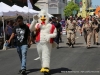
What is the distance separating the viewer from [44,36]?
10.1 metres

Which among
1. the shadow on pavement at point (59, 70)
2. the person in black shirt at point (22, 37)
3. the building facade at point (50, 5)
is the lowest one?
the shadow on pavement at point (59, 70)

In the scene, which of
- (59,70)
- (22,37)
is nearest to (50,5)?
(59,70)

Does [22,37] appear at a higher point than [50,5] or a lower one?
lower

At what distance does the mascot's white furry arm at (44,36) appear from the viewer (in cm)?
1004

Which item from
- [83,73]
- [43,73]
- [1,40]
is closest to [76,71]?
[83,73]

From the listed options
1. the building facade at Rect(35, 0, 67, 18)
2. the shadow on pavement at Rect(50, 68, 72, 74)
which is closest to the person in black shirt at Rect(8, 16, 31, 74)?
the shadow on pavement at Rect(50, 68, 72, 74)

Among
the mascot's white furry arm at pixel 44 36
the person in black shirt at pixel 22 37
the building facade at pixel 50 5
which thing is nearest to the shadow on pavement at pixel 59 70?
the mascot's white furry arm at pixel 44 36

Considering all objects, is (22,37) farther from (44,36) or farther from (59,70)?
(59,70)

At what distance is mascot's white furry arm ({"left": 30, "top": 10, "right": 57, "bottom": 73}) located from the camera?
1004cm

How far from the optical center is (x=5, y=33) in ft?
71.8

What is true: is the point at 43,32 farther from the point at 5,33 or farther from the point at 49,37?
the point at 5,33

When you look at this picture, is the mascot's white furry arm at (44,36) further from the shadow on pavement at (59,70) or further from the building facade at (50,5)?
the building facade at (50,5)

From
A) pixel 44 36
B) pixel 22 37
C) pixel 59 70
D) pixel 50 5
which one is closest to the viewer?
pixel 44 36

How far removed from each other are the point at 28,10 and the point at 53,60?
1360 cm
